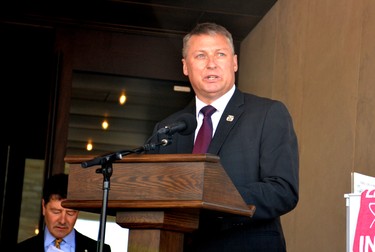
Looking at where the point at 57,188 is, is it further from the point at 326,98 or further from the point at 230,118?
the point at 230,118

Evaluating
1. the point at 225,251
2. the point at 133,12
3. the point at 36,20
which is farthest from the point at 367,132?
the point at 36,20

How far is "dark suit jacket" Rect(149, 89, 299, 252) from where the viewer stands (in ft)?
9.36

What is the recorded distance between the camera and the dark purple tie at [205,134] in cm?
306

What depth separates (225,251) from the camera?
9.65ft

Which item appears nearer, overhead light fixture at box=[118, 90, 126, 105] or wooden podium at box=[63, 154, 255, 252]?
wooden podium at box=[63, 154, 255, 252]

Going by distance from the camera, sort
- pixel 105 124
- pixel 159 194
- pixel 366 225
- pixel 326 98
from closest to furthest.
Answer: pixel 159 194
pixel 366 225
pixel 326 98
pixel 105 124

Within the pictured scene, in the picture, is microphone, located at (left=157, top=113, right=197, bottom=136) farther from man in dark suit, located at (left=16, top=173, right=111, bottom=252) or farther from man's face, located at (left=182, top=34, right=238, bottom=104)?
man in dark suit, located at (left=16, top=173, right=111, bottom=252)

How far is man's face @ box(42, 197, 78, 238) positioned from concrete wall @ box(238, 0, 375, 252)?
1380 millimetres

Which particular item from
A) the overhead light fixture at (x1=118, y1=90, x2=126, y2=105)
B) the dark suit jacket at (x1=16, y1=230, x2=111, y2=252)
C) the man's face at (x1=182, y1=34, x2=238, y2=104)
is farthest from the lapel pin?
the overhead light fixture at (x1=118, y1=90, x2=126, y2=105)

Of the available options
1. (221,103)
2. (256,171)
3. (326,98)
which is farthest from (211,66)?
(326,98)

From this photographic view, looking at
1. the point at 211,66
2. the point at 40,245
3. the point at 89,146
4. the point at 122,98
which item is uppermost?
the point at 122,98

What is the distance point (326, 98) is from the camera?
5.07 meters

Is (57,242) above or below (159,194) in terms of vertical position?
below

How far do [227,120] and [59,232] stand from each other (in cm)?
249
